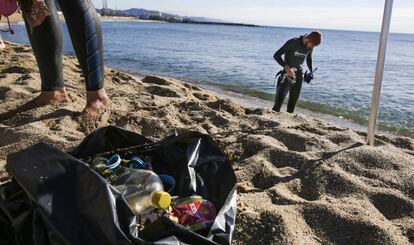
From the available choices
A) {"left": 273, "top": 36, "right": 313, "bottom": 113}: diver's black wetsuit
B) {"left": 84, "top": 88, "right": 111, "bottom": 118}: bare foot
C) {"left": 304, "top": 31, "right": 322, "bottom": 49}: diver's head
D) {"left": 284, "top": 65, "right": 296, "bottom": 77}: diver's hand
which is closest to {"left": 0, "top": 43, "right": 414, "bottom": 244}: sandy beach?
{"left": 84, "top": 88, "right": 111, "bottom": 118}: bare foot

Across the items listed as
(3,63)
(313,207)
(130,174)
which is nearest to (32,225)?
(130,174)

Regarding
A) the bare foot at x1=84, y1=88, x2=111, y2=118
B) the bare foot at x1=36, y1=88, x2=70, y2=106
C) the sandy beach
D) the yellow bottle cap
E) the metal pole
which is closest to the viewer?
the yellow bottle cap

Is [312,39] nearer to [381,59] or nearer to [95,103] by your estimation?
[381,59]

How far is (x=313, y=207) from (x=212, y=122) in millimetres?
1777

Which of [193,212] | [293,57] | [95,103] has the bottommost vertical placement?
[193,212]

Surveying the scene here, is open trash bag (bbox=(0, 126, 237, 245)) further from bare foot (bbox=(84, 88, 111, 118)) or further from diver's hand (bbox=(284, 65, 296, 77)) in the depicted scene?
diver's hand (bbox=(284, 65, 296, 77))

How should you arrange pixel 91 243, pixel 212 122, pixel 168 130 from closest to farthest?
pixel 91 243, pixel 168 130, pixel 212 122

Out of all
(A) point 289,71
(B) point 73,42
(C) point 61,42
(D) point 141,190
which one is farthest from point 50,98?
(A) point 289,71

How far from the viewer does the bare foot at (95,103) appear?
12.1 feet

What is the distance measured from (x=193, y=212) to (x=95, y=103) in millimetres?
2087

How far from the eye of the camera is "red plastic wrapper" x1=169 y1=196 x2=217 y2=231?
6.23 feet

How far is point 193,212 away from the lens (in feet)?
6.42

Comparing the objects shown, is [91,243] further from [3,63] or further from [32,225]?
[3,63]

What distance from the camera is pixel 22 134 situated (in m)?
3.31
